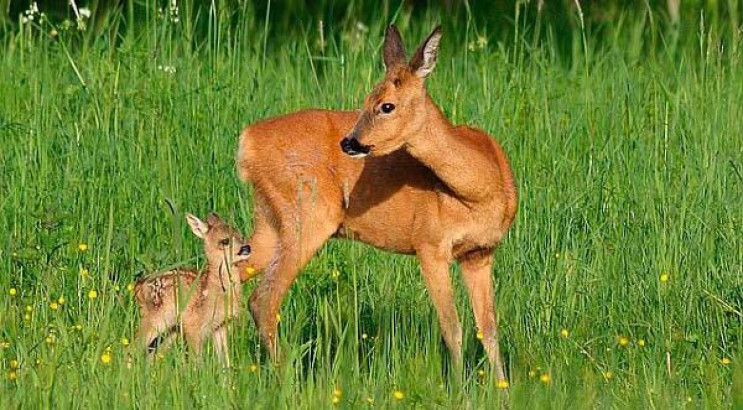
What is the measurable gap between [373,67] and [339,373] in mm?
3911

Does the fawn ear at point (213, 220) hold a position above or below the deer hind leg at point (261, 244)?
above

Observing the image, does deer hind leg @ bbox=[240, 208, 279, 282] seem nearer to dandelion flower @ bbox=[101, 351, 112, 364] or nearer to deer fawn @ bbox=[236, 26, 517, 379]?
deer fawn @ bbox=[236, 26, 517, 379]

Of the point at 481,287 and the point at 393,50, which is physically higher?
the point at 393,50

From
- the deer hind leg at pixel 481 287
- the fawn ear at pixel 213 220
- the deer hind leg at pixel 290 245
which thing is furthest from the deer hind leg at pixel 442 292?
the fawn ear at pixel 213 220

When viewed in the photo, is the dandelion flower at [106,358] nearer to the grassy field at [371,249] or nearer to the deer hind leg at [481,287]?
the grassy field at [371,249]

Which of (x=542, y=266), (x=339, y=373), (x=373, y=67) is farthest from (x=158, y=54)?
(x=339, y=373)

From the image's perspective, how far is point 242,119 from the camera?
30.3ft

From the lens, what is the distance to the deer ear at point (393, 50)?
7.34m

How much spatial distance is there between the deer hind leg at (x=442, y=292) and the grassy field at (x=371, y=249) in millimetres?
89

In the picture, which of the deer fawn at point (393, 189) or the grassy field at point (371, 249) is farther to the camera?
the deer fawn at point (393, 189)

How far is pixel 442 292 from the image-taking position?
7.32m

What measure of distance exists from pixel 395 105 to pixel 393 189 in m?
0.55

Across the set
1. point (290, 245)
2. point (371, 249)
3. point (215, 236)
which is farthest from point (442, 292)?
point (215, 236)

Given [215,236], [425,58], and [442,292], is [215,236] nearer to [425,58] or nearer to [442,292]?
[442,292]
